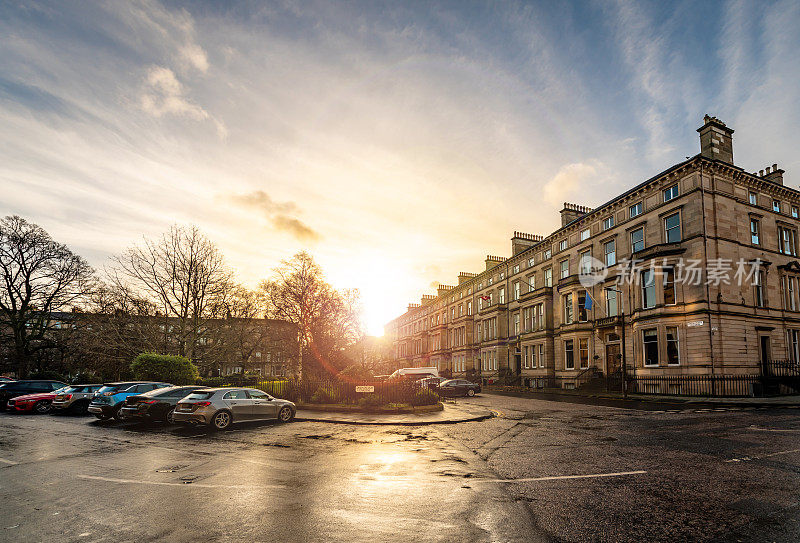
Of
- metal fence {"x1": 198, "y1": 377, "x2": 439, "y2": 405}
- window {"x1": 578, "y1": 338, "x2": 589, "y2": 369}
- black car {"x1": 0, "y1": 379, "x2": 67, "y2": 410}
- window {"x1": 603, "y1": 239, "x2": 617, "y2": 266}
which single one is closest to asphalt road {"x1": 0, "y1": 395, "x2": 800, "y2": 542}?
metal fence {"x1": 198, "y1": 377, "x2": 439, "y2": 405}

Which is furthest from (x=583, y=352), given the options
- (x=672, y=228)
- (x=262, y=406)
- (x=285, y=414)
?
(x=262, y=406)

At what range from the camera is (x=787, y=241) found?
107 ft

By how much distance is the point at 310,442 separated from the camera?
41.1 ft

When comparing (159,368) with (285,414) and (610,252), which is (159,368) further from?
(610,252)

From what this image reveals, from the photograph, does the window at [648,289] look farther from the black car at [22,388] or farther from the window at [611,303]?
the black car at [22,388]

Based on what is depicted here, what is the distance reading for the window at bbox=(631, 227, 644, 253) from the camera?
32844 mm

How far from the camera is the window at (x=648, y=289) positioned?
3107 centimetres

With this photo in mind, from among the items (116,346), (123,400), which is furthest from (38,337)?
(123,400)

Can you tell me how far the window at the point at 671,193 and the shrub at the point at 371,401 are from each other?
24.0 m

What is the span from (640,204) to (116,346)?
40573mm

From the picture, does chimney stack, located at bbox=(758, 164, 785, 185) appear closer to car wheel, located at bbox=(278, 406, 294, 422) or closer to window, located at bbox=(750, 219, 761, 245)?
window, located at bbox=(750, 219, 761, 245)

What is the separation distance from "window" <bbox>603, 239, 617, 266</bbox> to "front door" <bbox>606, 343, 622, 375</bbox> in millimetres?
6505

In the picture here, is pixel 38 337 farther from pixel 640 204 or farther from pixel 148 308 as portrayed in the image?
pixel 640 204

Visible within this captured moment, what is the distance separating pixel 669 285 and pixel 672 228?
3889 millimetres
